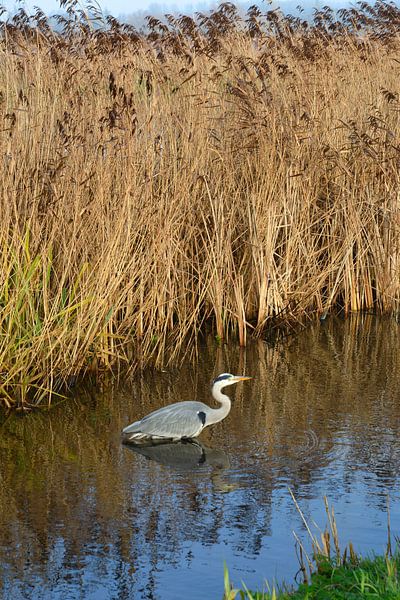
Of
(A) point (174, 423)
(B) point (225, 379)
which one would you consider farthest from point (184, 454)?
(B) point (225, 379)

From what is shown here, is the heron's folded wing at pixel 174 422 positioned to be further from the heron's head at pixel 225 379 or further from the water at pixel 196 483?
the heron's head at pixel 225 379

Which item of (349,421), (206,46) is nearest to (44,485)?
(349,421)

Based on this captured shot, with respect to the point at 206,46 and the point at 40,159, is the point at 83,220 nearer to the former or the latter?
the point at 40,159

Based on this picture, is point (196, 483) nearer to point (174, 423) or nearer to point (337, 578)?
point (174, 423)

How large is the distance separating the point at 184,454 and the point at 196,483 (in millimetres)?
590

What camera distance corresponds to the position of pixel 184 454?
21.8ft

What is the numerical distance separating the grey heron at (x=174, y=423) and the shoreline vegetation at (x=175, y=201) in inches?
37.2

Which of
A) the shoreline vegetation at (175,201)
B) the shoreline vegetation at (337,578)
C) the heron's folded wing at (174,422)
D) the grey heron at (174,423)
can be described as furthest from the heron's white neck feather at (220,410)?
the shoreline vegetation at (337,578)

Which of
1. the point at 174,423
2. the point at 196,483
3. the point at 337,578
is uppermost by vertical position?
the point at 174,423

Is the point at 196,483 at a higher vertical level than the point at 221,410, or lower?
lower

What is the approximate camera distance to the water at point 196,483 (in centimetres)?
491

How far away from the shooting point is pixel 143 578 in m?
4.82

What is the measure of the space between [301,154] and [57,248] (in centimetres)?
268

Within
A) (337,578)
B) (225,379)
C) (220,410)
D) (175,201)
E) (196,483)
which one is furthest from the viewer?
(175,201)
